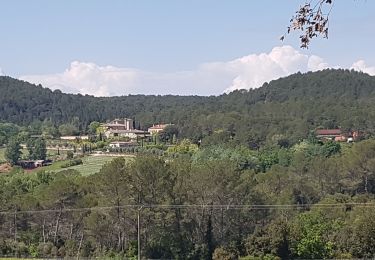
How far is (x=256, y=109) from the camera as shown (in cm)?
12962

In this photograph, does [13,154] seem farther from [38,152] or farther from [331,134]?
[331,134]

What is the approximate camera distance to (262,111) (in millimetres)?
125000

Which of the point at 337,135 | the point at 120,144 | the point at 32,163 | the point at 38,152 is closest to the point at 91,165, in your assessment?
the point at 32,163

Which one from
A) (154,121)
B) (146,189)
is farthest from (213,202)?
(154,121)

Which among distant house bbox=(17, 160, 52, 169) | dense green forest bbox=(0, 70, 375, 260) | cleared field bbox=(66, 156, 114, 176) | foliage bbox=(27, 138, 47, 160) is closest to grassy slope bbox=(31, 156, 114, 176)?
cleared field bbox=(66, 156, 114, 176)

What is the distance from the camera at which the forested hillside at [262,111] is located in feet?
314

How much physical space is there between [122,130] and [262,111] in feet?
92.0

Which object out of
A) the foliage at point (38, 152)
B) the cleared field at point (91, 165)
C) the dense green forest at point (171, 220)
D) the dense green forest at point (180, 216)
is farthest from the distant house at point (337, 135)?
the dense green forest at point (171, 220)

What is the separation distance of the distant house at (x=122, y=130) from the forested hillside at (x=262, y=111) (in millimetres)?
3896

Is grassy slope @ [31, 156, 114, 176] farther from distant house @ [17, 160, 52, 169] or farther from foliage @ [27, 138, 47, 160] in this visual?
foliage @ [27, 138, 47, 160]

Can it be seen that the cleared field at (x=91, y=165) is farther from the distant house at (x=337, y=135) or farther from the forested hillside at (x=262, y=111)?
the distant house at (x=337, y=135)

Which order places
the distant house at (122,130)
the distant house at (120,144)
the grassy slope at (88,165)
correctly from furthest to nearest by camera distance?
the distant house at (122,130) < the distant house at (120,144) < the grassy slope at (88,165)

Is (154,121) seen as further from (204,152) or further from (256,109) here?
(204,152)

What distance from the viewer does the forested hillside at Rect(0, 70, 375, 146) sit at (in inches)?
3762
